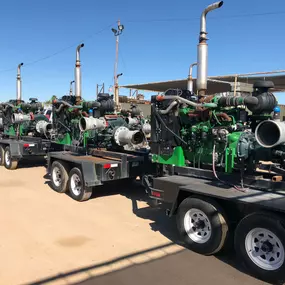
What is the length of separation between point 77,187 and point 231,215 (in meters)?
4.12

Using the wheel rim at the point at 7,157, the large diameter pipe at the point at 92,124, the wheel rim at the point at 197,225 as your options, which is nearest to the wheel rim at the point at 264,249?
the wheel rim at the point at 197,225

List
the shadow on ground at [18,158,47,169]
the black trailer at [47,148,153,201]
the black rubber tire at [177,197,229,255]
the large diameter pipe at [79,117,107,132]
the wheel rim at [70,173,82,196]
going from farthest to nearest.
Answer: the shadow on ground at [18,158,47,169] → the large diameter pipe at [79,117,107,132] → the wheel rim at [70,173,82,196] → the black trailer at [47,148,153,201] → the black rubber tire at [177,197,229,255]

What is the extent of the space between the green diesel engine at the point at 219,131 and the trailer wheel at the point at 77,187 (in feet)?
5.98

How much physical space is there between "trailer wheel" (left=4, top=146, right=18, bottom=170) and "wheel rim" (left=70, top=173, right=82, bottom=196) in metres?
4.53

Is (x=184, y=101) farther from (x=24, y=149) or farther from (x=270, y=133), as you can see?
(x=24, y=149)

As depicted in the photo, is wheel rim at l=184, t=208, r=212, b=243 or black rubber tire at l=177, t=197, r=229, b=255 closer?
black rubber tire at l=177, t=197, r=229, b=255

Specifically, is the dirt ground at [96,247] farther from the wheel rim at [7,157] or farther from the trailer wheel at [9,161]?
the wheel rim at [7,157]

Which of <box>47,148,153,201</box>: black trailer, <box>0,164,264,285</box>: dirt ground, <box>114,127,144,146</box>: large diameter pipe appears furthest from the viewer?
<box>114,127,144,146</box>: large diameter pipe

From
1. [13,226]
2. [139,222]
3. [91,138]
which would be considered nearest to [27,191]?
[91,138]

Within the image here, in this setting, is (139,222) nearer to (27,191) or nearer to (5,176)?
(27,191)

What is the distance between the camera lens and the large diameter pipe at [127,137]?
7785mm

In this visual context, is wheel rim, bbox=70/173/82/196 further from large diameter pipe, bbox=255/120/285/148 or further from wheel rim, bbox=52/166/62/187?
large diameter pipe, bbox=255/120/285/148

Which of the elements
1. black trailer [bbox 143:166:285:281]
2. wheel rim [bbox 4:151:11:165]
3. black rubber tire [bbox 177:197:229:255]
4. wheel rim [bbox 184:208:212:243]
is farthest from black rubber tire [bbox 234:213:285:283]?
wheel rim [bbox 4:151:11:165]

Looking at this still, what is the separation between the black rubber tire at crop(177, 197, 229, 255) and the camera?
4418 mm
